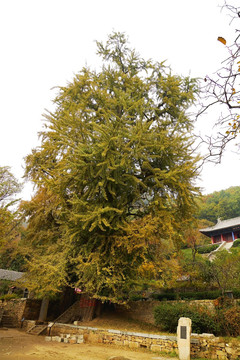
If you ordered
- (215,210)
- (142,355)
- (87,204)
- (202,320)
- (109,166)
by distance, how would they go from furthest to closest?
1. (215,210)
2. (87,204)
3. (109,166)
4. (202,320)
5. (142,355)

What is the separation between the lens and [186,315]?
8570 mm

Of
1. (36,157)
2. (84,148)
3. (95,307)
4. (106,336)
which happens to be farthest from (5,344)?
(36,157)

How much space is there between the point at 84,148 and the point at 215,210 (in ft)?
127

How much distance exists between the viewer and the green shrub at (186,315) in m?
8.16

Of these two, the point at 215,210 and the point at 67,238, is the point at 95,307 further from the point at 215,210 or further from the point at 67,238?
the point at 215,210

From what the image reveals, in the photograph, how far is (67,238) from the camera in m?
10.8

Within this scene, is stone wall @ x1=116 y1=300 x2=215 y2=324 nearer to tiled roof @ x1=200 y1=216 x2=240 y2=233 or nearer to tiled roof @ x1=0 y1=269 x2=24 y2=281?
tiled roof @ x1=0 y1=269 x2=24 y2=281

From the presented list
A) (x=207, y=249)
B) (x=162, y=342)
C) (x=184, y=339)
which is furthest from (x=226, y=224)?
(x=184, y=339)

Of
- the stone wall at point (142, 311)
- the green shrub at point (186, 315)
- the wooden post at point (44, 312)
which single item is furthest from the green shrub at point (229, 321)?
the wooden post at point (44, 312)

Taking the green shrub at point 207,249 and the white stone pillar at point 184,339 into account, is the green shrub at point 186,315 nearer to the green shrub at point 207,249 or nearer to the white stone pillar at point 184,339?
the white stone pillar at point 184,339

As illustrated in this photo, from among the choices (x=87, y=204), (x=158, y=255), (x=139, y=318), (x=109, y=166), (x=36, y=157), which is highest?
(x=36, y=157)

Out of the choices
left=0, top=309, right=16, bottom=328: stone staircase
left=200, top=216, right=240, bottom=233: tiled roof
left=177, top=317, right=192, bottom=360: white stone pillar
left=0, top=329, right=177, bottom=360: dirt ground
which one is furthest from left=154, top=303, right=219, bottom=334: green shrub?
left=200, top=216, right=240, bottom=233: tiled roof

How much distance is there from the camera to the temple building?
29719 millimetres

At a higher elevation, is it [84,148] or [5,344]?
[84,148]
